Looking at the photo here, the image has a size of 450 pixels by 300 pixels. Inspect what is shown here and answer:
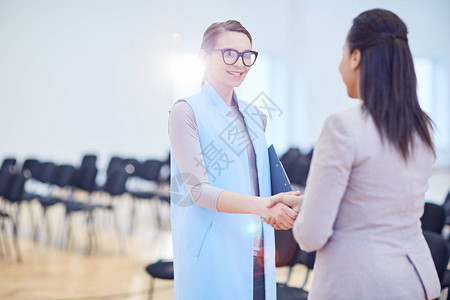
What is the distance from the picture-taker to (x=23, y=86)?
10.4 metres

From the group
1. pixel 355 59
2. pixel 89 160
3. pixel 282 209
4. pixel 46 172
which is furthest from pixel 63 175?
pixel 355 59

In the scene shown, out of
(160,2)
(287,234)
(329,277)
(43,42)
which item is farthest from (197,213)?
(43,42)

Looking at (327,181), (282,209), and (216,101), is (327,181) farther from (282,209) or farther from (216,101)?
(216,101)

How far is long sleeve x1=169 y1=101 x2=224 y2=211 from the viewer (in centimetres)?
144

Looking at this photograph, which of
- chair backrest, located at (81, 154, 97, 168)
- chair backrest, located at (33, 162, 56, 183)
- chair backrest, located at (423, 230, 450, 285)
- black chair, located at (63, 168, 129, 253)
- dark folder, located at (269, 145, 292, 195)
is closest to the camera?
dark folder, located at (269, 145, 292, 195)

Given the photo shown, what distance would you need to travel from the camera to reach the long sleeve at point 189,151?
144 centimetres

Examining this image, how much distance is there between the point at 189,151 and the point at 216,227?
248 millimetres

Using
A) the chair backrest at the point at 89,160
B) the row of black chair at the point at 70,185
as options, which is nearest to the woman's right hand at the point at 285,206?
the row of black chair at the point at 70,185

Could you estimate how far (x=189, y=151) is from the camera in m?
1.45

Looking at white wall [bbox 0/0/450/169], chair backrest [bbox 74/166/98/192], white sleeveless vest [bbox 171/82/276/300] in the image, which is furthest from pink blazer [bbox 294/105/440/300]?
white wall [bbox 0/0/450/169]

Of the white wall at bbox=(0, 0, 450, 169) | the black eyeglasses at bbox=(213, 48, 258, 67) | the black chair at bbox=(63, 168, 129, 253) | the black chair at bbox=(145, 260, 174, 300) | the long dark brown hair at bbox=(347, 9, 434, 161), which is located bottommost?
the black chair at bbox=(145, 260, 174, 300)

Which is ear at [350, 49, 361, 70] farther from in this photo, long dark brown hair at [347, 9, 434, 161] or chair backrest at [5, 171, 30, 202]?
chair backrest at [5, 171, 30, 202]

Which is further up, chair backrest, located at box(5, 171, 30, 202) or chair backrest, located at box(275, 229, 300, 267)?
chair backrest, located at box(5, 171, 30, 202)

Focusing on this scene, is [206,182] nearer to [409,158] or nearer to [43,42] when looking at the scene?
[409,158]
